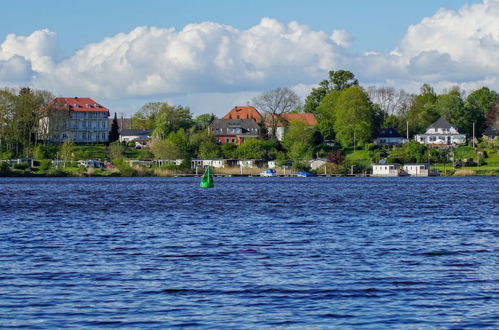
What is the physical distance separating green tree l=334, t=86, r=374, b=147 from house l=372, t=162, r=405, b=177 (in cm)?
1418

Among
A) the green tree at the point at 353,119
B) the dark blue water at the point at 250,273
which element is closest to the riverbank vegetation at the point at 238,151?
the green tree at the point at 353,119

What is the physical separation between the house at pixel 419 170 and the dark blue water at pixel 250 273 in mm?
126227

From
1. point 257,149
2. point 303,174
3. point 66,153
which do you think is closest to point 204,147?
point 257,149

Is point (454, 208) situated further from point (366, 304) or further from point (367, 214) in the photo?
point (366, 304)

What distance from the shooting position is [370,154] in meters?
185

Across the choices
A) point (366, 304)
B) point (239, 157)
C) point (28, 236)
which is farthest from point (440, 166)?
point (366, 304)

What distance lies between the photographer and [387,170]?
579 feet

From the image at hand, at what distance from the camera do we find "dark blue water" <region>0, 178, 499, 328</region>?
2050 centimetres

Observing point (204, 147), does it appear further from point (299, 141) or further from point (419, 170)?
point (419, 170)

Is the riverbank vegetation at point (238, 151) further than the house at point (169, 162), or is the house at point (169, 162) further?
the house at point (169, 162)

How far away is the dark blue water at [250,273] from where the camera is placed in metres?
20.5

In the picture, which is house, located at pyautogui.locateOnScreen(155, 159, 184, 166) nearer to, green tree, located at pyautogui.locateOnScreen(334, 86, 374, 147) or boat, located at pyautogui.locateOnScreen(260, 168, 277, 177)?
boat, located at pyautogui.locateOnScreen(260, 168, 277, 177)

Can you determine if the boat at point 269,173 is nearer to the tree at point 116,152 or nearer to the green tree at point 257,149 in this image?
the green tree at point 257,149

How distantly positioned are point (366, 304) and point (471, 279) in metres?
5.35
